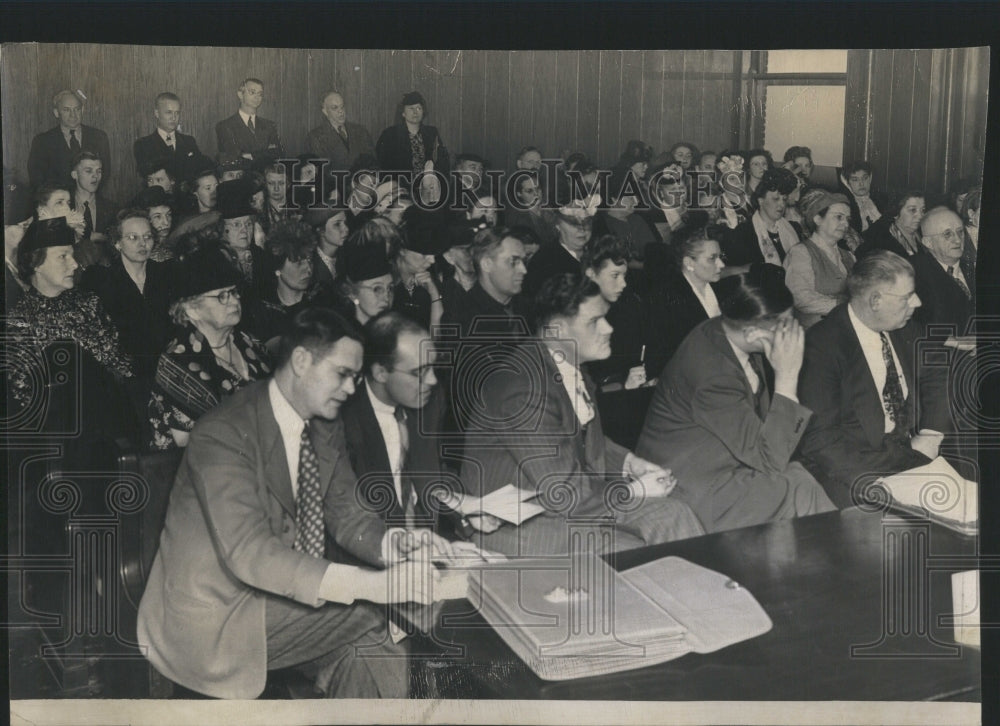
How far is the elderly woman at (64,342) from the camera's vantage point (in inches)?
184

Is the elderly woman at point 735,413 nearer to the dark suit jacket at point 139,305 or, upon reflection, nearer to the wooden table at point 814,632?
the wooden table at point 814,632

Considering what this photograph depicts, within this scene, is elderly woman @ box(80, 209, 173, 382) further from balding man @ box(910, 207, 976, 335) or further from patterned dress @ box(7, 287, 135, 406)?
balding man @ box(910, 207, 976, 335)

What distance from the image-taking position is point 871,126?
477cm

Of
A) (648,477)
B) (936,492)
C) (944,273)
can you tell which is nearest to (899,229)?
(944,273)

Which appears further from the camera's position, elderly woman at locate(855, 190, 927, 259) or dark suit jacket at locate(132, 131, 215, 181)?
elderly woman at locate(855, 190, 927, 259)

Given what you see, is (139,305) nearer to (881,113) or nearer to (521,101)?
(521,101)

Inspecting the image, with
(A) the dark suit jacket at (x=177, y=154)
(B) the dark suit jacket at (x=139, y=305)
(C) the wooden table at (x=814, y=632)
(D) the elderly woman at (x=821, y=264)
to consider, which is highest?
(A) the dark suit jacket at (x=177, y=154)

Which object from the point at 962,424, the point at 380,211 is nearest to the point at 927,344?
the point at 962,424

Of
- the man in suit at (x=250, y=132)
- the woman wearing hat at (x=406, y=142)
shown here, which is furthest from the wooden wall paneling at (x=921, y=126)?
the man in suit at (x=250, y=132)

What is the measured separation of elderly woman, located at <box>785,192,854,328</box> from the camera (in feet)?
15.7

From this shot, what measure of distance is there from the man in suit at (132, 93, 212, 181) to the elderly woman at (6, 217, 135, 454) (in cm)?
37

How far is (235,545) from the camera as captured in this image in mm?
4648

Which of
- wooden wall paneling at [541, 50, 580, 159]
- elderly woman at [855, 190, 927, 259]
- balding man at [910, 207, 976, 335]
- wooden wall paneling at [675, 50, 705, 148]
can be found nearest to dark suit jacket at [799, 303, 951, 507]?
balding man at [910, 207, 976, 335]

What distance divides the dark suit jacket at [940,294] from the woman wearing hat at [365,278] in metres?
1.85
